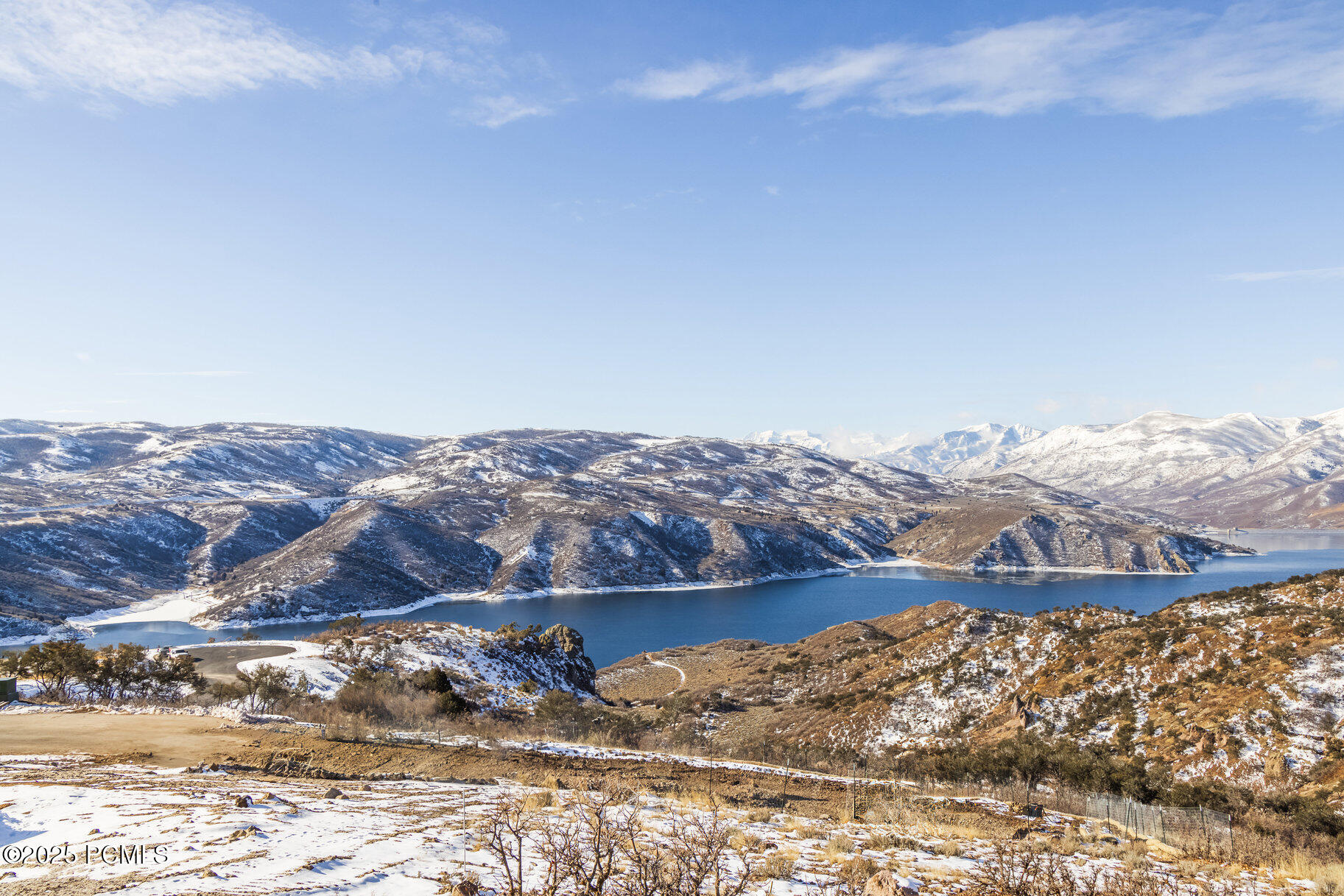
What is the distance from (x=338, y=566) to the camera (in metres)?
104

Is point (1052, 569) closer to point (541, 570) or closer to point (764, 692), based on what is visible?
point (541, 570)

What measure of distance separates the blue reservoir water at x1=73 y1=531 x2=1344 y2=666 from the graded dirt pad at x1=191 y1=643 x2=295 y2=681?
39.0 metres

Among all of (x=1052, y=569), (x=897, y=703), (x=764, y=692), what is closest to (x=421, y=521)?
(x=764, y=692)

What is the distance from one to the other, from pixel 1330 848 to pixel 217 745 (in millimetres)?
22291

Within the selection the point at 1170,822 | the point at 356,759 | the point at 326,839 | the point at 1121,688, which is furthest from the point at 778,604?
the point at 326,839

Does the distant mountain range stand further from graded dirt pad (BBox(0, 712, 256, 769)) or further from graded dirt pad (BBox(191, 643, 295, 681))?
graded dirt pad (BBox(0, 712, 256, 769))

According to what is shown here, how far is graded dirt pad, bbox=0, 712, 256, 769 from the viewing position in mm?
14219

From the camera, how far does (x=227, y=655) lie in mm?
37719

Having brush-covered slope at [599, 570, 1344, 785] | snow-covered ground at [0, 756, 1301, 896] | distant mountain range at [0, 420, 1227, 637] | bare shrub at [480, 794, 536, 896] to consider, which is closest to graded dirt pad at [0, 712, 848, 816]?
snow-covered ground at [0, 756, 1301, 896]

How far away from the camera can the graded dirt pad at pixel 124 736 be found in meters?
14.2

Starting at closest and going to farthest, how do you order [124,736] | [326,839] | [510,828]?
[510,828], [326,839], [124,736]

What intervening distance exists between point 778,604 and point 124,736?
99.8 metres

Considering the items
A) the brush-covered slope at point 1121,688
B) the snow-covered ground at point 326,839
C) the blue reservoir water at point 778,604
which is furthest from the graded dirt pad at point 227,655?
the blue reservoir water at point 778,604

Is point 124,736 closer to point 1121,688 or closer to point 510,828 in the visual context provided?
point 510,828
